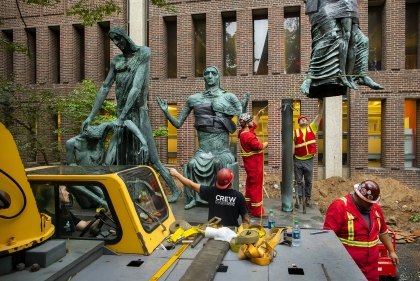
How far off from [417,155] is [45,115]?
1609 centimetres

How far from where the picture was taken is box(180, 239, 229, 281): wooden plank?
239cm

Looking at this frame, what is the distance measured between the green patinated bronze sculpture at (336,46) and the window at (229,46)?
38.1ft

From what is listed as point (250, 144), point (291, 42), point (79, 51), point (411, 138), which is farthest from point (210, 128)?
point (79, 51)

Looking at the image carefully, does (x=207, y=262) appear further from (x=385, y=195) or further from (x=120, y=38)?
(x=385, y=195)

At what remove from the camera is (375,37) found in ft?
49.8

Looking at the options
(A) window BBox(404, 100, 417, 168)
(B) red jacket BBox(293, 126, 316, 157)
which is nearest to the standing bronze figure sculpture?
(B) red jacket BBox(293, 126, 316, 157)

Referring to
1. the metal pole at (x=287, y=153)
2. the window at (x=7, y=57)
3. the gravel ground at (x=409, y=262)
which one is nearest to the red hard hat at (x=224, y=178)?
the metal pole at (x=287, y=153)

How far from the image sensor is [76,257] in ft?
8.66

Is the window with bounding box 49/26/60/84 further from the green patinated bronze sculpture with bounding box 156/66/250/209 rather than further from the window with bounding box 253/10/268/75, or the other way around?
the green patinated bronze sculpture with bounding box 156/66/250/209

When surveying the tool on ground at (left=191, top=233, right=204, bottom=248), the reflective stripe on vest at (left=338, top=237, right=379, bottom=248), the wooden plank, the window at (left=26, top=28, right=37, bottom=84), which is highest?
the window at (left=26, top=28, right=37, bottom=84)

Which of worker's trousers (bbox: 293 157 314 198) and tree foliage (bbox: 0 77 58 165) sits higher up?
tree foliage (bbox: 0 77 58 165)

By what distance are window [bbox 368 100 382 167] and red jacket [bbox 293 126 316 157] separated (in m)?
9.09

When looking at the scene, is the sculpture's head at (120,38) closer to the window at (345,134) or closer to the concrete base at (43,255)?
the concrete base at (43,255)

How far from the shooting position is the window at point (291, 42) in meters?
15.6
